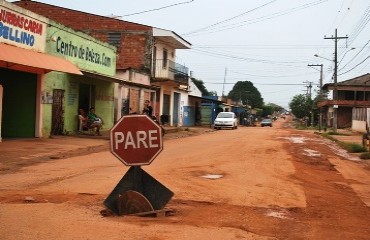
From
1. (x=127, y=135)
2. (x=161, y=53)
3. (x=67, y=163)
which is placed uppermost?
(x=161, y=53)

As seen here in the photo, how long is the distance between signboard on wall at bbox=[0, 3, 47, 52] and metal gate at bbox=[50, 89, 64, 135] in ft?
8.34

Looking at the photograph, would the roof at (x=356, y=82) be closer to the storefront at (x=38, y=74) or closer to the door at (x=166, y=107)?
the door at (x=166, y=107)

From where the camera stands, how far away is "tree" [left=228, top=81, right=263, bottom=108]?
135m

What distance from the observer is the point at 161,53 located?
3791 cm

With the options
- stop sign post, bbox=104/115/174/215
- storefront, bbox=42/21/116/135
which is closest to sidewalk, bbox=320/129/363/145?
storefront, bbox=42/21/116/135

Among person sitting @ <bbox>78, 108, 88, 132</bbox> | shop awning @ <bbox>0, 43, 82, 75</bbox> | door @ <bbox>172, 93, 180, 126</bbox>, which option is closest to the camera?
shop awning @ <bbox>0, 43, 82, 75</bbox>

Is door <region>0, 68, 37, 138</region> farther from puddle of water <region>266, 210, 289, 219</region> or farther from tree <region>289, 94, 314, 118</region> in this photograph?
tree <region>289, 94, 314, 118</region>

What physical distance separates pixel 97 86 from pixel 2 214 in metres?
20.5

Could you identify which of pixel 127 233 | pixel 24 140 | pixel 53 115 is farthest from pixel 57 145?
pixel 127 233

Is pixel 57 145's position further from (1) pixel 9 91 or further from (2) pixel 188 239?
(2) pixel 188 239

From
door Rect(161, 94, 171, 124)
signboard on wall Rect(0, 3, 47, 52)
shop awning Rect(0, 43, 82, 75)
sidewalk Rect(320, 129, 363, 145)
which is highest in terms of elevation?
signboard on wall Rect(0, 3, 47, 52)

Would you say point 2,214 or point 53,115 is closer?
point 2,214

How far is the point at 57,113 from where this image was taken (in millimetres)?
21531

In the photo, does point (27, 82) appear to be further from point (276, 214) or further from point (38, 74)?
point (276, 214)
